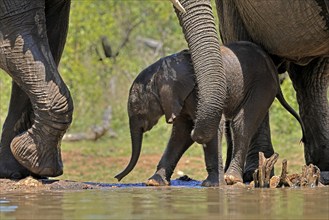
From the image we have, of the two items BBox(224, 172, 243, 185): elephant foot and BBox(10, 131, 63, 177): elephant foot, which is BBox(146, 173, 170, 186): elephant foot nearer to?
BBox(224, 172, 243, 185): elephant foot

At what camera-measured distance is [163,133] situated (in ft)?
57.1

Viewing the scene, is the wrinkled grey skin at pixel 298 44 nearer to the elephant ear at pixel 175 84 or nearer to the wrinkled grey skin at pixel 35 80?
the elephant ear at pixel 175 84

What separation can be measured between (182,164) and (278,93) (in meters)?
4.47

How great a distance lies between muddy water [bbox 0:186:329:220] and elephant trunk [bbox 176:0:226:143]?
477 mm

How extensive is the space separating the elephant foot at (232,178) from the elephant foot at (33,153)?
123 centimetres

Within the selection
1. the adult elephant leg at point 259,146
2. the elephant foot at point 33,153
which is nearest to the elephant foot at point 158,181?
the elephant foot at point 33,153

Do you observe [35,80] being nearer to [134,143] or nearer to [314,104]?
[134,143]

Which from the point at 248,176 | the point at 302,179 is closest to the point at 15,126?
the point at 248,176

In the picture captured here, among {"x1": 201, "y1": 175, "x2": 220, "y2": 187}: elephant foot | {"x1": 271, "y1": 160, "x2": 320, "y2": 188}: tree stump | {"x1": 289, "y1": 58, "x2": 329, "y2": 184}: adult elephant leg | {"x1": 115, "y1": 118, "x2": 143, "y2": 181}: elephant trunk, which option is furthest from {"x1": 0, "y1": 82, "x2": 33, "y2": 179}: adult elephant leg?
{"x1": 289, "y1": 58, "x2": 329, "y2": 184}: adult elephant leg

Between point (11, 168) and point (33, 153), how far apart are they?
0.42m

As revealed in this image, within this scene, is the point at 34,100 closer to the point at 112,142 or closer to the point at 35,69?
the point at 35,69

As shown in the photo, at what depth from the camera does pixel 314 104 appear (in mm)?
8438

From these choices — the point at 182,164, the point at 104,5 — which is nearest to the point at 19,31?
the point at 182,164

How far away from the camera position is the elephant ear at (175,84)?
23.6 ft
